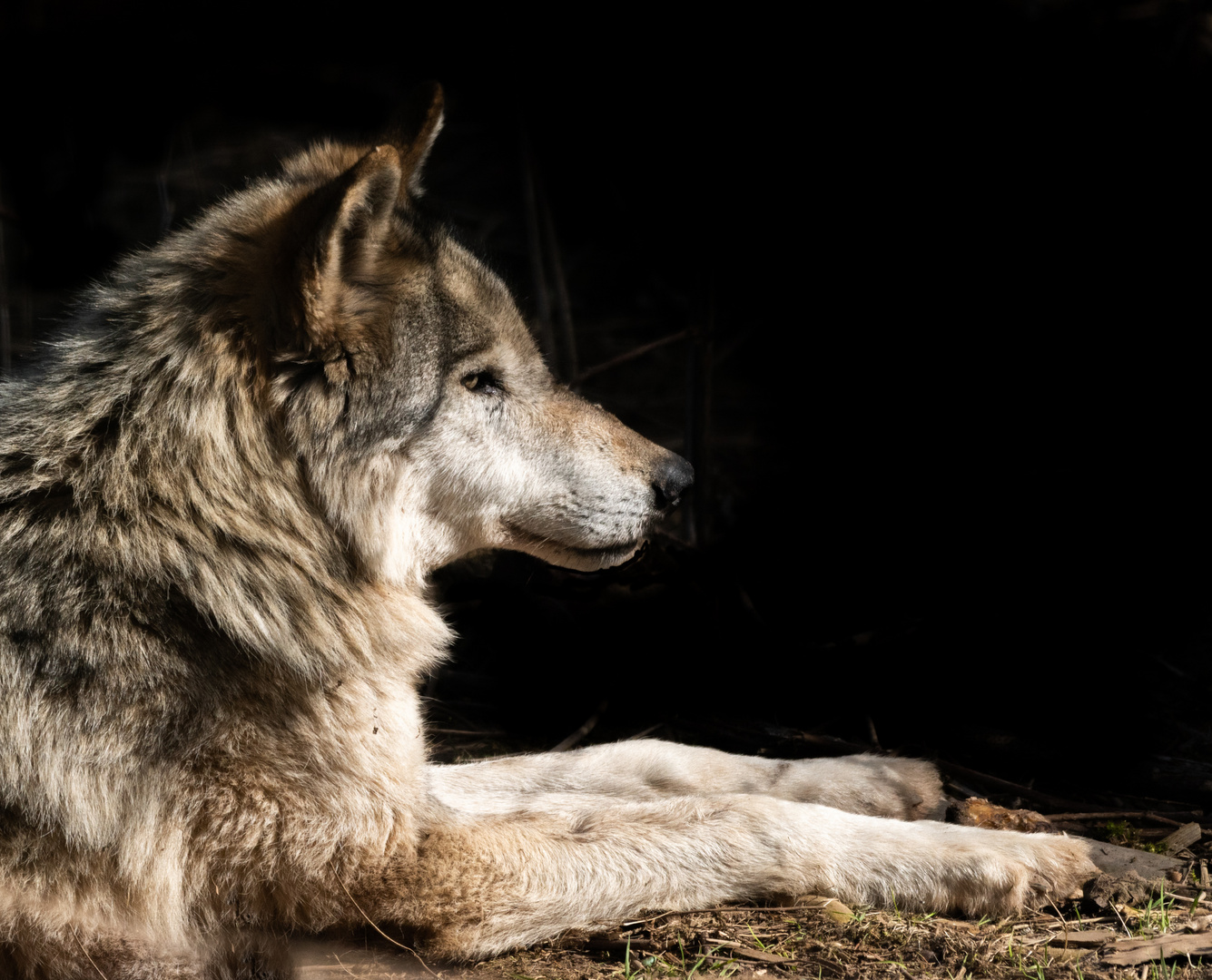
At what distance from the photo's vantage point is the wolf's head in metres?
2.55

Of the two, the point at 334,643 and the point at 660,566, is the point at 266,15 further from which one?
the point at 334,643

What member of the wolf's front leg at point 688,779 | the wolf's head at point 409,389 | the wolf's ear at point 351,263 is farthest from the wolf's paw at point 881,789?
the wolf's ear at point 351,263

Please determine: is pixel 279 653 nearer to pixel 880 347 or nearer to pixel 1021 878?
pixel 1021 878

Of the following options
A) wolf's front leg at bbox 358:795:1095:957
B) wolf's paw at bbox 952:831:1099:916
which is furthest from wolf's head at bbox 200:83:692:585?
wolf's paw at bbox 952:831:1099:916

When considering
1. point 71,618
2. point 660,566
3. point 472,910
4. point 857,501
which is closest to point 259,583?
point 71,618

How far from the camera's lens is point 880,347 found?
5691mm

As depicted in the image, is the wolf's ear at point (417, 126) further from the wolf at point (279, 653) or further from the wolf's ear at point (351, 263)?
the wolf's ear at point (351, 263)

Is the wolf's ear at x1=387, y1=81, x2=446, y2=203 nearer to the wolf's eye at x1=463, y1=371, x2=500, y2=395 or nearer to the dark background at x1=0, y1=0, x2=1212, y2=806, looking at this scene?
the dark background at x1=0, y1=0, x2=1212, y2=806

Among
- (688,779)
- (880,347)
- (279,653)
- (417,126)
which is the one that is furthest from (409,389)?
(880,347)

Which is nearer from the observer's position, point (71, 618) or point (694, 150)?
point (71, 618)

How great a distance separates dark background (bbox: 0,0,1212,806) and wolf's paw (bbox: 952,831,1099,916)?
2.86 ft

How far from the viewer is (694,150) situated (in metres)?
5.50

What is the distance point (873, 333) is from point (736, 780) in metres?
3.04

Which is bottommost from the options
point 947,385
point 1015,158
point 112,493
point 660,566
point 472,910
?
point 472,910
